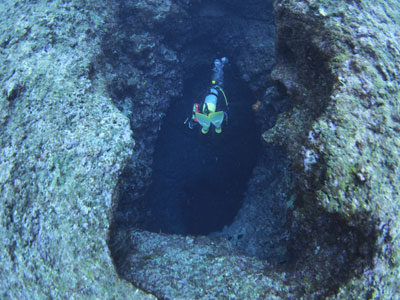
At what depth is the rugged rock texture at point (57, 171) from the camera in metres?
1.98

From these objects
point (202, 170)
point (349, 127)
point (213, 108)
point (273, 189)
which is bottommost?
point (202, 170)

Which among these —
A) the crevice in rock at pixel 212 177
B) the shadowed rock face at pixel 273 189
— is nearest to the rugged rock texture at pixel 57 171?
the shadowed rock face at pixel 273 189

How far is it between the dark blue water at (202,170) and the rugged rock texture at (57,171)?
106 inches

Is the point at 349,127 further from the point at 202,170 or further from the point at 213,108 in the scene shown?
the point at 202,170

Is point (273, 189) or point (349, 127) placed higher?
point (349, 127)

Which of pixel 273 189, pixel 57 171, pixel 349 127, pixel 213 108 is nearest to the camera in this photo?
pixel 349 127

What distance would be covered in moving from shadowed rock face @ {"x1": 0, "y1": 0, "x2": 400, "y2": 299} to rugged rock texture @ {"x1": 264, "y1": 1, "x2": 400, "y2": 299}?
0.01m

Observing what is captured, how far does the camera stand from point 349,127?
1932 mm

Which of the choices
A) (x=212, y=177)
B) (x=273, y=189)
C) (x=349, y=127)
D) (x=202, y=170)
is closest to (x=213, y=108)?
(x=202, y=170)

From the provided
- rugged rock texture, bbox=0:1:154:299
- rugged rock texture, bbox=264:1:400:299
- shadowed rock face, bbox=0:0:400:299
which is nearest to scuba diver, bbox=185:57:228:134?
shadowed rock face, bbox=0:0:400:299

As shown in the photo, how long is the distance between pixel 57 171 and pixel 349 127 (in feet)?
8.94

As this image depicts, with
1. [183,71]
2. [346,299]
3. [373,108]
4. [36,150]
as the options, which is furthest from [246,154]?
[36,150]

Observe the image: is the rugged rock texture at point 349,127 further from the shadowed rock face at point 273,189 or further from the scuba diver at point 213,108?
the scuba diver at point 213,108

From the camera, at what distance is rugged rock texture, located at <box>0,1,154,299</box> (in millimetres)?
1980
